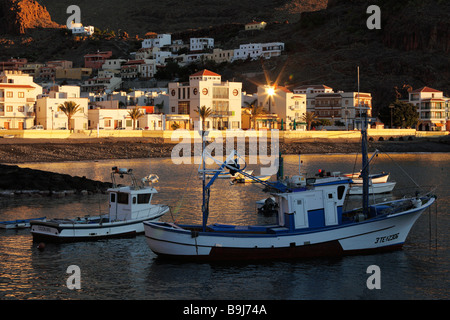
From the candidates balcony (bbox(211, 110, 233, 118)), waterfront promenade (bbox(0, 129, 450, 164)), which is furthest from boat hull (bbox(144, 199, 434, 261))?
balcony (bbox(211, 110, 233, 118))

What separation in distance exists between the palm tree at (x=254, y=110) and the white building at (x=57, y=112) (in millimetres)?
36131

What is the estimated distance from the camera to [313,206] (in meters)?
33.2

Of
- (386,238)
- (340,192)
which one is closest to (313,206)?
(340,192)

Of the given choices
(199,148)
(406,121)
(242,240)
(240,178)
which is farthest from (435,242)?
(406,121)

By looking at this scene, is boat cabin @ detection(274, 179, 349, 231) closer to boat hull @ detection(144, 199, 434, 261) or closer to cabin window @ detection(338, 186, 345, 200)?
cabin window @ detection(338, 186, 345, 200)

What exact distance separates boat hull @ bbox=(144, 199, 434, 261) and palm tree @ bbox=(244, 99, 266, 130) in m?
105

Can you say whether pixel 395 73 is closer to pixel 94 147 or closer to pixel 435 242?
pixel 94 147

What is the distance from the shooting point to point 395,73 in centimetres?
18862

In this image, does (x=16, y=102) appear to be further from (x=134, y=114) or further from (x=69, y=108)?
(x=134, y=114)

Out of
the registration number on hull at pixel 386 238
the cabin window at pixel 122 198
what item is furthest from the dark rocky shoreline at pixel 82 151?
the registration number on hull at pixel 386 238

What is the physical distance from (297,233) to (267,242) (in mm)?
1597

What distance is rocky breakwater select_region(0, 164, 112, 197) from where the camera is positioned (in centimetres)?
5628

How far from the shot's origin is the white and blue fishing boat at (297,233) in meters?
32.0
